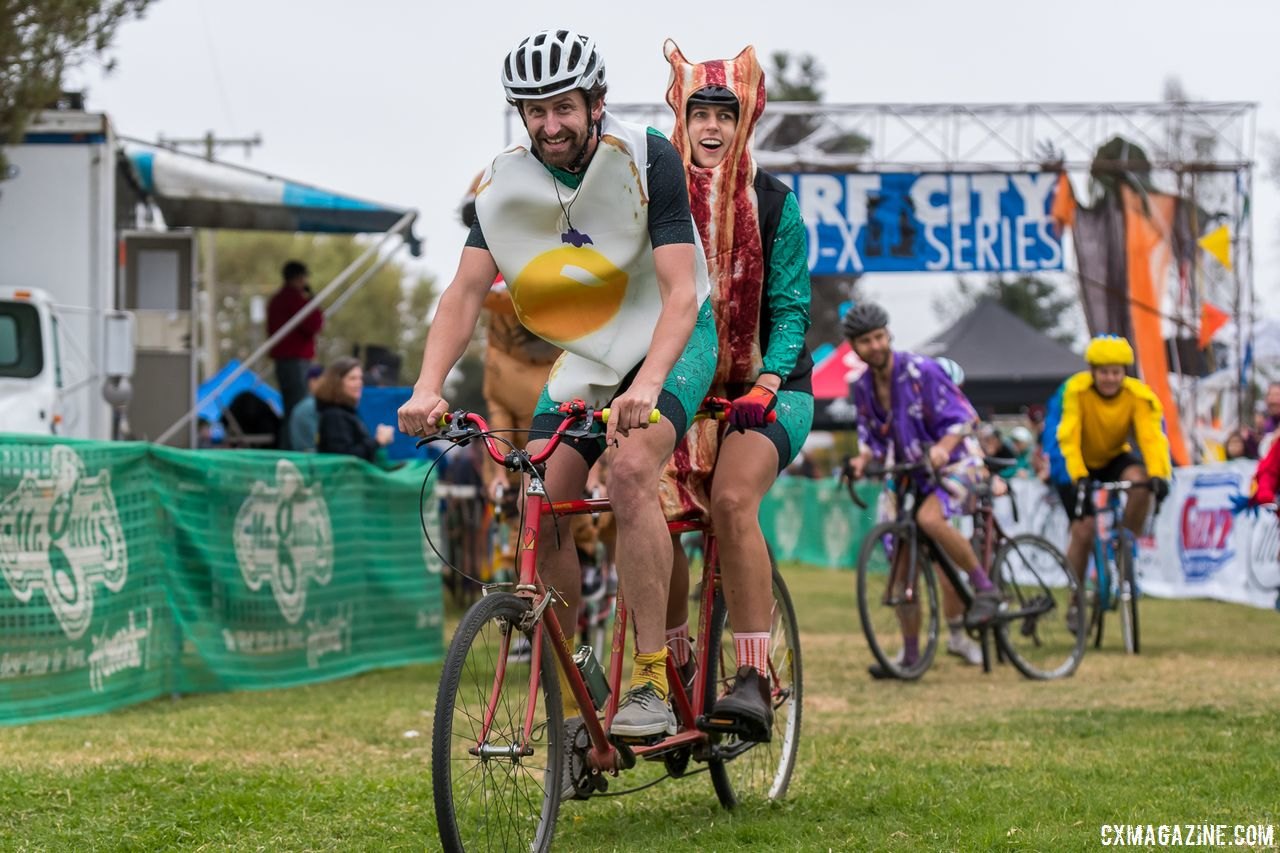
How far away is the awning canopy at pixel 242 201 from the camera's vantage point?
15.9m

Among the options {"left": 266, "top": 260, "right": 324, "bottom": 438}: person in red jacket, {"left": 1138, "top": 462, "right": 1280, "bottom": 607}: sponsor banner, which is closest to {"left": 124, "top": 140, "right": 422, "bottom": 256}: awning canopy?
{"left": 266, "top": 260, "right": 324, "bottom": 438}: person in red jacket

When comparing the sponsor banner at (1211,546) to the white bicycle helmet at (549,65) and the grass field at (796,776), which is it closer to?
the grass field at (796,776)

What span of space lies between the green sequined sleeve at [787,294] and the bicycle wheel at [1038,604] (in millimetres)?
5214

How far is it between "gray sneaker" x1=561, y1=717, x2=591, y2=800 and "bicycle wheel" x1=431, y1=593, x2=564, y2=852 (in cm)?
9

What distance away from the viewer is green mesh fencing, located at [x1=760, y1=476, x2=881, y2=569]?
2802cm

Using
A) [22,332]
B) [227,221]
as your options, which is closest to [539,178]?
[22,332]

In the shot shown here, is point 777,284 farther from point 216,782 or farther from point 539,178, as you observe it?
point 216,782

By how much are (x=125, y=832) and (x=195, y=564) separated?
437 cm

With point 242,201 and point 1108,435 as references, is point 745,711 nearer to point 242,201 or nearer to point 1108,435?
point 1108,435

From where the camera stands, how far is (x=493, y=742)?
4539 mm

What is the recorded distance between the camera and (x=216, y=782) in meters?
6.07

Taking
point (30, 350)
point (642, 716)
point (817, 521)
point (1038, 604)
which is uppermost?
point (30, 350)

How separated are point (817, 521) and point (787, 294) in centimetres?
2413

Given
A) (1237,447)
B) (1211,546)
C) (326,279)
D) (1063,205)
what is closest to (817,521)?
(1063,205)
